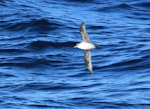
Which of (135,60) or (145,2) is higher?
(145,2)

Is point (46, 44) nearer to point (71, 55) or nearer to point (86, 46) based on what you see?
point (71, 55)

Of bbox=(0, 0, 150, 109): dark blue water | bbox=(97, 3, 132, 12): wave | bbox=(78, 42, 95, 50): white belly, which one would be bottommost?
bbox=(78, 42, 95, 50): white belly

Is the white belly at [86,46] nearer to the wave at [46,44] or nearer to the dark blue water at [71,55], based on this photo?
the dark blue water at [71,55]

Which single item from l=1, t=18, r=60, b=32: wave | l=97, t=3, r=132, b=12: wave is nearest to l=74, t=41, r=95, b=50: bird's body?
l=1, t=18, r=60, b=32: wave

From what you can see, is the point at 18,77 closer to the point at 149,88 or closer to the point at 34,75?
the point at 34,75

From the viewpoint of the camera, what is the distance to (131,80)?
25219mm

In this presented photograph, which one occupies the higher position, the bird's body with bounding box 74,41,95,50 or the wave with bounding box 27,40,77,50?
the wave with bounding box 27,40,77,50

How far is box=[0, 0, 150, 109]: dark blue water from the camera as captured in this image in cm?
2352

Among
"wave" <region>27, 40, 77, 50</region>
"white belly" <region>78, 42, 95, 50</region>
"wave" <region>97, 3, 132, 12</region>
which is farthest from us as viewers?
"wave" <region>97, 3, 132, 12</region>

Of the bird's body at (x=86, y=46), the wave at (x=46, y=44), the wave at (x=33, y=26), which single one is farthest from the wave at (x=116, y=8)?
the bird's body at (x=86, y=46)

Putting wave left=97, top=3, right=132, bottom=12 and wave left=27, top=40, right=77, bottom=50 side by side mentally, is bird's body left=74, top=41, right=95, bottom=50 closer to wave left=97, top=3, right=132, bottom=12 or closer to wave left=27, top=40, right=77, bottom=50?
wave left=27, top=40, right=77, bottom=50

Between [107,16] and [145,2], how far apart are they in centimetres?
196

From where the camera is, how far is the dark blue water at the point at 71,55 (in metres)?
23.5

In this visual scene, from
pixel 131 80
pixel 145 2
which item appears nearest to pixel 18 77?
pixel 131 80
